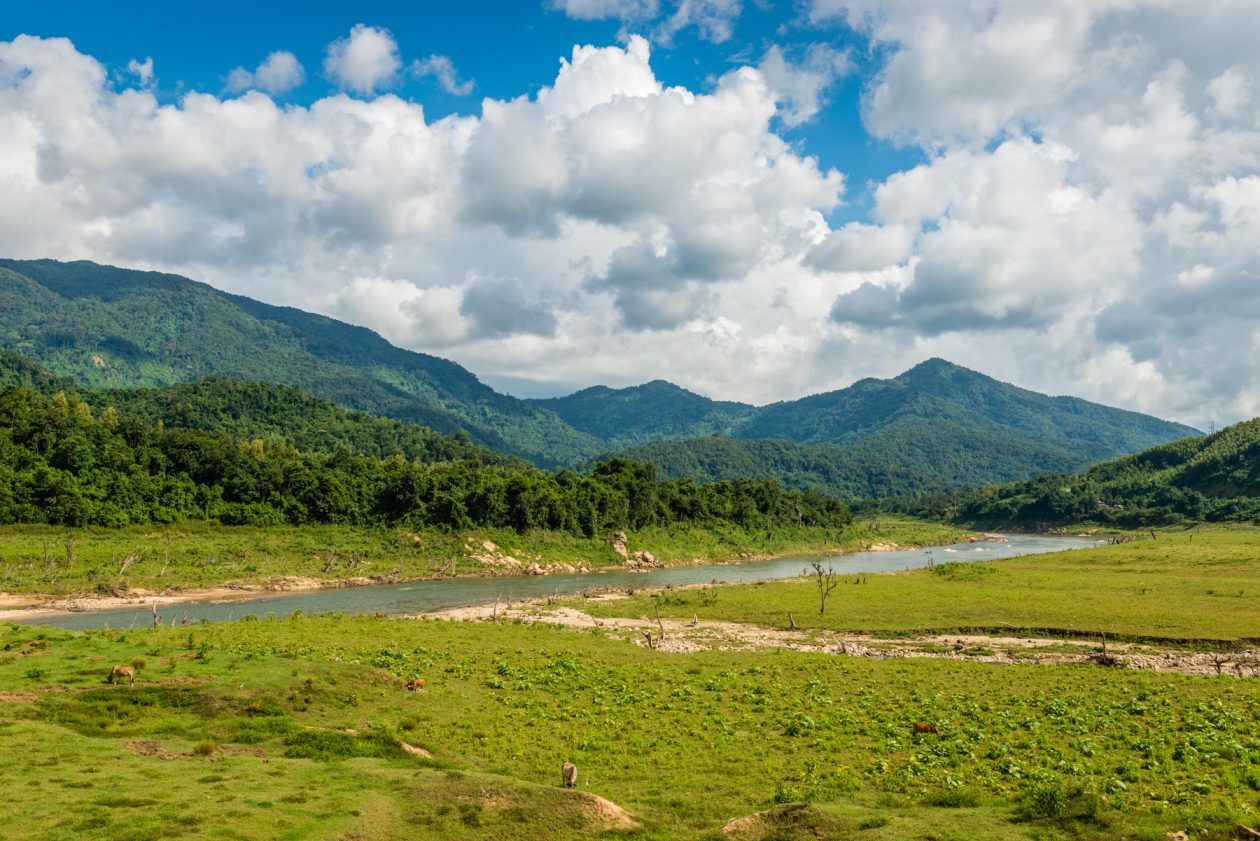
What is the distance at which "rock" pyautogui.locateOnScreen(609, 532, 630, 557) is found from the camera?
131250mm

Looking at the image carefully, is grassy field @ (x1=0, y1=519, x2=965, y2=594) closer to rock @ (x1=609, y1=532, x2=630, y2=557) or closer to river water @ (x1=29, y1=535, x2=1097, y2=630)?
rock @ (x1=609, y1=532, x2=630, y2=557)

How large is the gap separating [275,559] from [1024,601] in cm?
9011

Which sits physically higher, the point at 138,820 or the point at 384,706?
the point at 138,820

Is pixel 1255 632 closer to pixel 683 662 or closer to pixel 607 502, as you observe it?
pixel 683 662

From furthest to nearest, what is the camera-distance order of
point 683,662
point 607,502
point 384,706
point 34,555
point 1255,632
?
point 607,502
point 34,555
point 1255,632
point 683,662
point 384,706

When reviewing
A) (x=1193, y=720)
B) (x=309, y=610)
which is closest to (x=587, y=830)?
(x=1193, y=720)

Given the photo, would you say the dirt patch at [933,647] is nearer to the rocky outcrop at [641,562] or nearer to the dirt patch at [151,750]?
the dirt patch at [151,750]

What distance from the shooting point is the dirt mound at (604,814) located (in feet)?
58.5

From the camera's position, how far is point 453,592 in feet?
285

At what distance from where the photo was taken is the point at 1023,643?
49.0 metres

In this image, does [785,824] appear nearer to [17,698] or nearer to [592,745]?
[592,745]

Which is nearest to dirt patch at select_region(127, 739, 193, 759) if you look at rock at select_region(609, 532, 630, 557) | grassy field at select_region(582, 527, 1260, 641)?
grassy field at select_region(582, 527, 1260, 641)

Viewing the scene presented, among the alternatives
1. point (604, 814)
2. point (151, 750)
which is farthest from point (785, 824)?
point (151, 750)

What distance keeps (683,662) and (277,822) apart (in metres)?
27.9
